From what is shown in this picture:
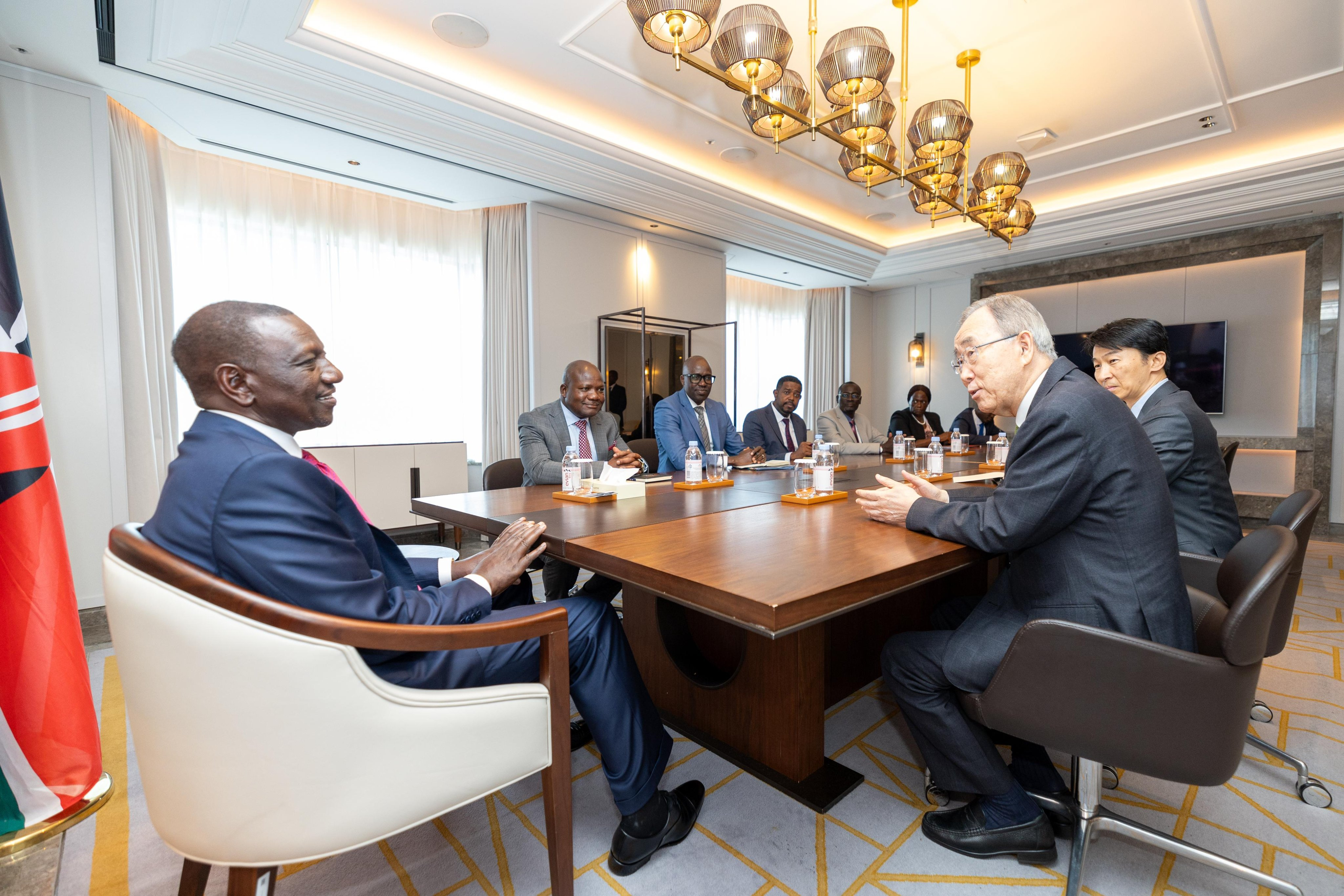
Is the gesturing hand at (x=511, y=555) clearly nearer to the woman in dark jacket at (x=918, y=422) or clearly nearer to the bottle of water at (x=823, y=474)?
the bottle of water at (x=823, y=474)

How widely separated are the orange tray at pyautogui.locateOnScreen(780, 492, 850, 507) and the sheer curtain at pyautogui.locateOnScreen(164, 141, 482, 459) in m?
3.77

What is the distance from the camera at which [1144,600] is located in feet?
4.14

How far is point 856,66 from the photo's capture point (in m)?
2.39

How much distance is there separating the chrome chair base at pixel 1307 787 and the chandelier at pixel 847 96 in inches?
102

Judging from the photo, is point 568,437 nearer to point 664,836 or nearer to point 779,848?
point 664,836

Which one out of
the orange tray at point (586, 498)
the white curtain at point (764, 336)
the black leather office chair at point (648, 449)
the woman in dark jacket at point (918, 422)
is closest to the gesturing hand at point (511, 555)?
the orange tray at point (586, 498)

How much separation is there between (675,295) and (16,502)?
5.06 metres

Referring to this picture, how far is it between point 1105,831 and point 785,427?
11.8ft

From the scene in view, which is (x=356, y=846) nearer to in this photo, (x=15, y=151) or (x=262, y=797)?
(x=262, y=797)

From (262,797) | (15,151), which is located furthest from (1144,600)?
(15,151)

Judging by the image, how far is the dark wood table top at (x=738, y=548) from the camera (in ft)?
3.57

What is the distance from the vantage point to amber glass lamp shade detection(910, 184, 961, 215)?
353 cm

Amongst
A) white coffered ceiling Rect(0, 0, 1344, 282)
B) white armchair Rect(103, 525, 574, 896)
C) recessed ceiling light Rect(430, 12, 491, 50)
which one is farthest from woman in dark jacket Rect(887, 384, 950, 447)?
white armchair Rect(103, 525, 574, 896)

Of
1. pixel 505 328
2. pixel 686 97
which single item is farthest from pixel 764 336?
pixel 686 97
